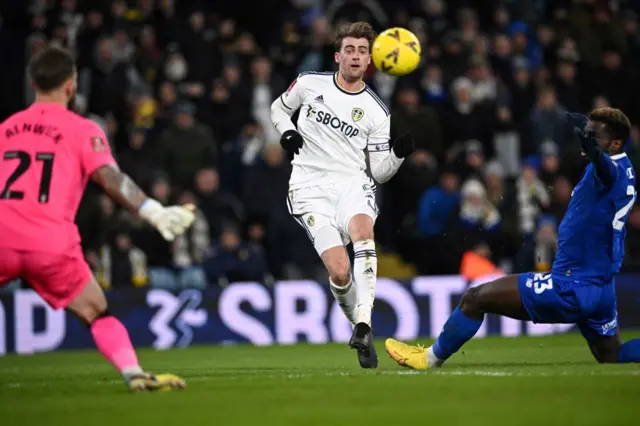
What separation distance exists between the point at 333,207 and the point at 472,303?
187cm

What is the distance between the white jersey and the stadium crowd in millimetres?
5983

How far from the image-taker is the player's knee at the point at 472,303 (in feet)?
32.0

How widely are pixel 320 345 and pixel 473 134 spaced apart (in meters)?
5.17

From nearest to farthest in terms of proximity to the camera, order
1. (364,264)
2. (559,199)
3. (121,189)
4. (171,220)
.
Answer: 1. (171,220)
2. (121,189)
3. (364,264)
4. (559,199)

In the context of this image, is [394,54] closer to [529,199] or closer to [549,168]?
[529,199]

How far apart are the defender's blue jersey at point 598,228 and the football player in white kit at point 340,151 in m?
1.68

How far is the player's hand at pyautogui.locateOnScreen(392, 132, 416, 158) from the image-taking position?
10.7 m

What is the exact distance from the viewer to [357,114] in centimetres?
1116

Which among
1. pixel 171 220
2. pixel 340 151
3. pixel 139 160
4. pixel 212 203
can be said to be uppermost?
pixel 139 160

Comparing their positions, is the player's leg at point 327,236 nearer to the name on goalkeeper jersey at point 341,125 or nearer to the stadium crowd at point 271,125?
the name on goalkeeper jersey at point 341,125

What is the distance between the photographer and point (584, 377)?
874 centimetres

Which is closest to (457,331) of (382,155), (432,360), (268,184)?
(432,360)

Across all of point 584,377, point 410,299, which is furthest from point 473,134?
point 584,377

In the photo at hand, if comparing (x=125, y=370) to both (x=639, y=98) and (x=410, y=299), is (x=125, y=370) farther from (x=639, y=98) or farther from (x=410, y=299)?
(x=639, y=98)
